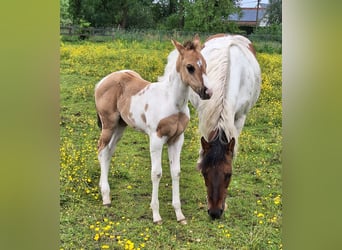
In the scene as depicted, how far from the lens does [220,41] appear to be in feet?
6.03

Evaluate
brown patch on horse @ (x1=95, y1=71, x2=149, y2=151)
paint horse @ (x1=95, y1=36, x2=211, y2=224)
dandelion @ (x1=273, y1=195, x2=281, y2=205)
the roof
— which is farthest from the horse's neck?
dandelion @ (x1=273, y1=195, x2=281, y2=205)

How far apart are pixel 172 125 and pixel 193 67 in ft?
0.79

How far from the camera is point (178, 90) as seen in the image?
1707mm

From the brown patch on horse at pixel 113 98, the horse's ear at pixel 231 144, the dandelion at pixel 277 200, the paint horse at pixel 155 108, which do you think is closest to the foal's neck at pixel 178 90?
the paint horse at pixel 155 108

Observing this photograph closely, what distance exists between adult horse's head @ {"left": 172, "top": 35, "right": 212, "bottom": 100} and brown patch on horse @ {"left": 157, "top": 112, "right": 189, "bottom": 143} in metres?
0.13

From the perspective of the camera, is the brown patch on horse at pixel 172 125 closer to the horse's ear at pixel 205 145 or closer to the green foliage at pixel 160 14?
the horse's ear at pixel 205 145

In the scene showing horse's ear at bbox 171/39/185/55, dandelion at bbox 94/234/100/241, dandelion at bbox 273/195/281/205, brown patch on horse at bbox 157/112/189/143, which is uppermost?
horse's ear at bbox 171/39/185/55

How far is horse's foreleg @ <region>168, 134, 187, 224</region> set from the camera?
1754 millimetres

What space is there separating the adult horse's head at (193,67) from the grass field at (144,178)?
0.11m

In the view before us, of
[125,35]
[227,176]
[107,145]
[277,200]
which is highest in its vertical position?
[125,35]

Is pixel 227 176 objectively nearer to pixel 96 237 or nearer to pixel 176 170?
pixel 176 170

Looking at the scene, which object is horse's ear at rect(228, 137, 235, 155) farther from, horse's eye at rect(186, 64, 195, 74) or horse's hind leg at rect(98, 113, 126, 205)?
horse's hind leg at rect(98, 113, 126, 205)

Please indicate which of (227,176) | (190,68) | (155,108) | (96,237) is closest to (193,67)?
(190,68)
